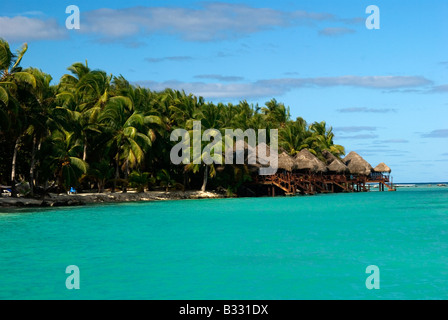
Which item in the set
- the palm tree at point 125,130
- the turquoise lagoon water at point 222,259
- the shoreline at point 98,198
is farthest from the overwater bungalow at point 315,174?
the turquoise lagoon water at point 222,259

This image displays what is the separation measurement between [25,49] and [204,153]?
47.8 ft

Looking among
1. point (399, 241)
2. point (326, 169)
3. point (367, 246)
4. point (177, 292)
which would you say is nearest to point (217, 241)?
point (367, 246)

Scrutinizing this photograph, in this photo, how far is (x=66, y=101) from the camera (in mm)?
29281

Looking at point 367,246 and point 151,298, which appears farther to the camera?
point 367,246

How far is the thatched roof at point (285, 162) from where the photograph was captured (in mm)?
43250

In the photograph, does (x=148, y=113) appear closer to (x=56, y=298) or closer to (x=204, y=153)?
(x=204, y=153)

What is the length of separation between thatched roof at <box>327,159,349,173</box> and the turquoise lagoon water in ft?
110

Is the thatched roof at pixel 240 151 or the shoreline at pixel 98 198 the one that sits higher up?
the thatched roof at pixel 240 151

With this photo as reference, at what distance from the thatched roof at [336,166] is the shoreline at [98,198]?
16.1 m

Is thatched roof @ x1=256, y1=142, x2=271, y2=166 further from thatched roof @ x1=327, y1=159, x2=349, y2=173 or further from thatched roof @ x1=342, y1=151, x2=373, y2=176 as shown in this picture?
thatched roof @ x1=342, y1=151, x2=373, y2=176

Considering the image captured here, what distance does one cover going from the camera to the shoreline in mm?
25109

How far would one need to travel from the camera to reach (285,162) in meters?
43.4

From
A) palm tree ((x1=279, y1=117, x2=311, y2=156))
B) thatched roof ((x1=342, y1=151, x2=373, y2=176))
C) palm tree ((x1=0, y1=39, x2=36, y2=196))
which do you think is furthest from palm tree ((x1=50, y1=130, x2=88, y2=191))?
thatched roof ((x1=342, y1=151, x2=373, y2=176))

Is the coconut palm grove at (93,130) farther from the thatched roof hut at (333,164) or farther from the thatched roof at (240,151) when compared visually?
the thatched roof hut at (333,164)
